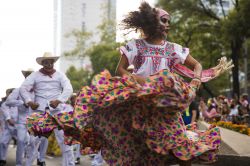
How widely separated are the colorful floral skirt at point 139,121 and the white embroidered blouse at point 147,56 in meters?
0.57

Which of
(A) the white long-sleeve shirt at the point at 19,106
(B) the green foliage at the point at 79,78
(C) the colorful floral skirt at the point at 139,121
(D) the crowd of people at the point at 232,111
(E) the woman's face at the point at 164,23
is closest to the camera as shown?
A: (C) the colorful floral skirt at the point at 139,121

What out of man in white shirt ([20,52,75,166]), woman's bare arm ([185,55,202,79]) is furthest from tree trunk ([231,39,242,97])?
woman's bare arm ([185,55,202,79])

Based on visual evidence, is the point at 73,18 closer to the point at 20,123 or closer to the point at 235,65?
the point at 235,65

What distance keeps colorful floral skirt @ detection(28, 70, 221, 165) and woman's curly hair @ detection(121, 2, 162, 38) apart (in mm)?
766

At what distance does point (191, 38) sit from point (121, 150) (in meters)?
36.6

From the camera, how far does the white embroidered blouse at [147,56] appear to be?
21.7 feet

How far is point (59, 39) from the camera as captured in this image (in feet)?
613

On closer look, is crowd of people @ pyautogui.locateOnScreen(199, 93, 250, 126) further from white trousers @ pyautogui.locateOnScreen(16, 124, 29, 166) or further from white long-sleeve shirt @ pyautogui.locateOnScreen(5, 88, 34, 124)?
white trousers @ pyautogui.locateOnScreen(16, 124, 29, 166)

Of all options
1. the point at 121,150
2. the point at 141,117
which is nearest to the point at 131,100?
the point at 141,117

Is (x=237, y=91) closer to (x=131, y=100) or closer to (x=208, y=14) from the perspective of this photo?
(x=208, y=14)

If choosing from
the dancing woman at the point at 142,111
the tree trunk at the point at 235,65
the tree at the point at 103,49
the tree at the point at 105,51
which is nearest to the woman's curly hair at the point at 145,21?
the dancing woman at the point at 142,111

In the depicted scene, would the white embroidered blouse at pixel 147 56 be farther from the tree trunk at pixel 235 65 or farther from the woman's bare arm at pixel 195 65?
the tree trunk at pixel 235 65

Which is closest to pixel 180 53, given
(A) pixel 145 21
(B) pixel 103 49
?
(A) pixel 145 21

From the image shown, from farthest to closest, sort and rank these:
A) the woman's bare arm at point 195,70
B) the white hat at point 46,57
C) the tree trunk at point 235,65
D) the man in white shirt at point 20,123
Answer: the tree trunk at point 235,65, the man in white shirt at point 20,123, the white hat at point 46,57, the woman's bare arm at point 195,70
